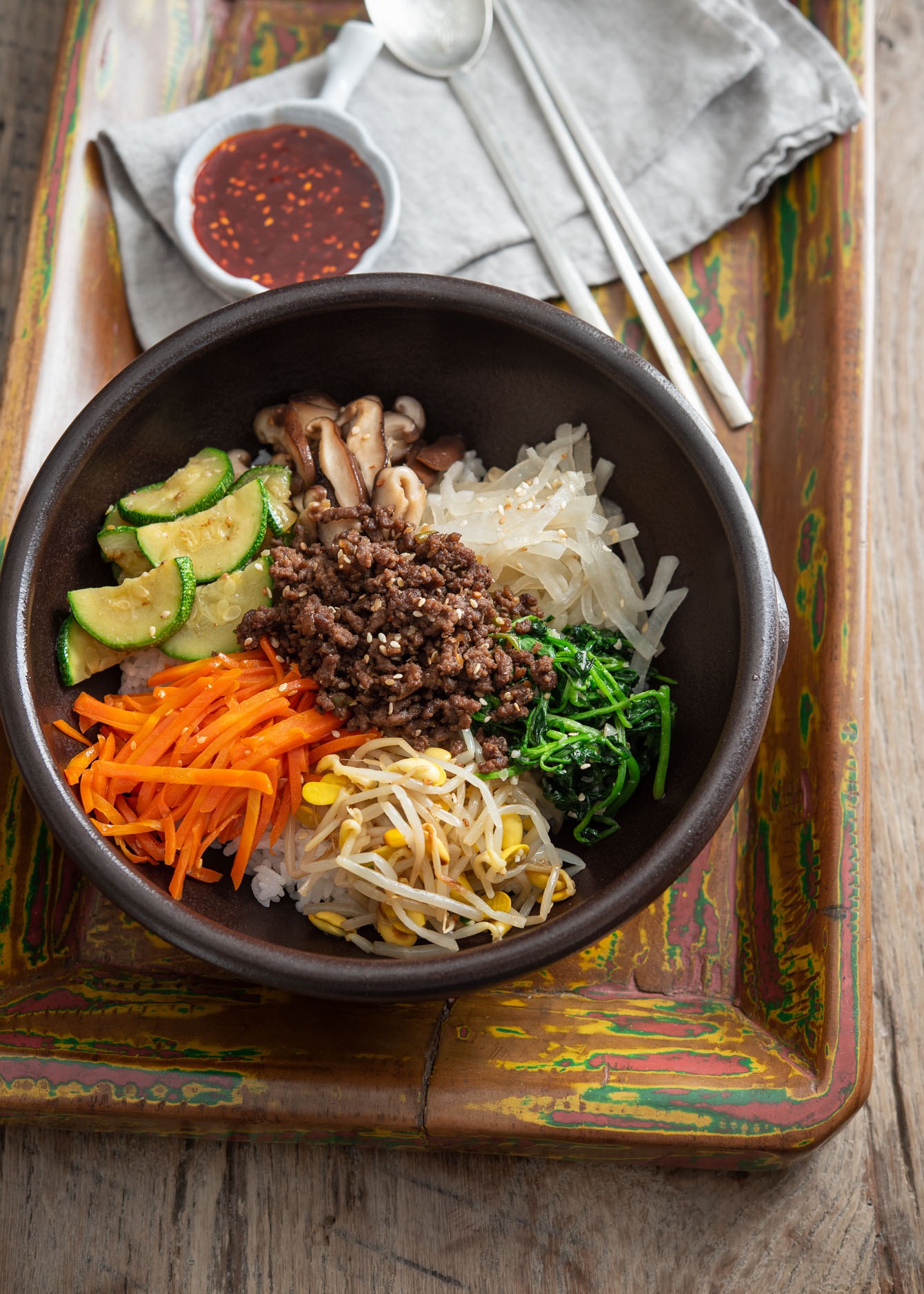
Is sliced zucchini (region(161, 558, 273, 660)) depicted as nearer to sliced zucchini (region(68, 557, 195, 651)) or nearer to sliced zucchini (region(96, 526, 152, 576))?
sliced zucchini (region(68, 557, 195, 651))

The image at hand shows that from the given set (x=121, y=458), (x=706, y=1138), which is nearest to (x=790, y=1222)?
(x=706, y=1138)

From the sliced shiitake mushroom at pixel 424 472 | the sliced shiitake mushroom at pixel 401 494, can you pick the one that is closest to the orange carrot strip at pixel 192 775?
the sliced shiitake mushroom at pixel 401 494

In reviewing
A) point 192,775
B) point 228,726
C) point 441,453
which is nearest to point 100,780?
point 192,775

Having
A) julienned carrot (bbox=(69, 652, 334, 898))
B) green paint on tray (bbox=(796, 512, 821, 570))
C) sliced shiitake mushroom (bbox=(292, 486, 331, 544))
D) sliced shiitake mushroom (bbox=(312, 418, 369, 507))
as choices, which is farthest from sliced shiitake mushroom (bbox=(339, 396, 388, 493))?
Answer: green paint on tray (bbox=(796, 512, 821, 570))

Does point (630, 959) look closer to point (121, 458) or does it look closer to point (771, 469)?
point (771, 469)

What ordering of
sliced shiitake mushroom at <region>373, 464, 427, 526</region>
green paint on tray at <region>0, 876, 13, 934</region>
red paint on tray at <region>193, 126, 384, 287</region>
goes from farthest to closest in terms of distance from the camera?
red paint on tray at <region>193, 126, 384, 287</region> → sliced shiitake mushroom at <region>373, 464, 427, 526</region> → green paint on tray at <region>0, 876, 13, 934</region>

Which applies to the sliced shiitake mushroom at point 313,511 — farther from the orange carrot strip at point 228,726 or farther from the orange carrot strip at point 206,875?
the orange carrot strip at point 206,875

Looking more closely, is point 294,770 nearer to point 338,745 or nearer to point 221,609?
point 338,745
